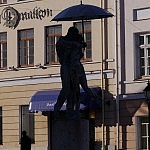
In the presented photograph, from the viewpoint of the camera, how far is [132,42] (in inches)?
1133

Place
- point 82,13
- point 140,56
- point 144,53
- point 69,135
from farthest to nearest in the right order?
point 140,56, point 144,53, point 82,13, point 69,135

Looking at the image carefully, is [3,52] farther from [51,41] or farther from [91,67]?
[91,67]

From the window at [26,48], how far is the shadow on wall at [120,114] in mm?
4828

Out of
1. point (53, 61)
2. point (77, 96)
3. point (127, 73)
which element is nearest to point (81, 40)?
point (77, 96)

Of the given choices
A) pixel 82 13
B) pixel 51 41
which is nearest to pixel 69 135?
pixel 82 13

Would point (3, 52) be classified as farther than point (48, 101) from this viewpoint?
Yes

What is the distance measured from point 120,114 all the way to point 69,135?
11596mm

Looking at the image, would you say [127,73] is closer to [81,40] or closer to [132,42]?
[132,42]

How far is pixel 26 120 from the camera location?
31797mm

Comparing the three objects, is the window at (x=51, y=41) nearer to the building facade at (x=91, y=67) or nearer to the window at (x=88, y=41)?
the building facade at (x=91, y=67)

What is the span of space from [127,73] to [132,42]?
135 cm

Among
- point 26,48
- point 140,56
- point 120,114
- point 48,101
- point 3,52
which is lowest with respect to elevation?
point 120,114

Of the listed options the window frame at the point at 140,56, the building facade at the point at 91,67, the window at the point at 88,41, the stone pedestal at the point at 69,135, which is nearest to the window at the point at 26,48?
the building facade at the point at 91,67

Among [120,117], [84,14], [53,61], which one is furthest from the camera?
[53,61]
